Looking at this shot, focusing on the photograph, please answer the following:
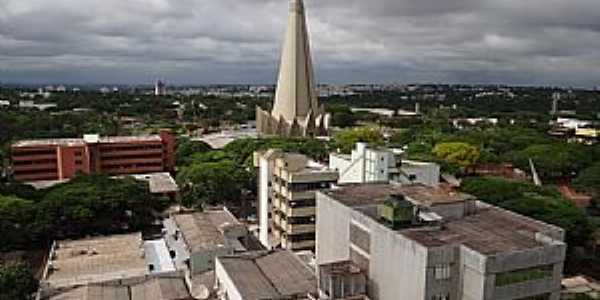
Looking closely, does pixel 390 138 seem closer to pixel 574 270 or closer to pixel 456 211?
pixel 574 270

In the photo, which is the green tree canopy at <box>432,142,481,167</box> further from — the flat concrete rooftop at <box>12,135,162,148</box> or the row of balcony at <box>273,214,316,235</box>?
the flat concrete rooftop at <box>12,135,162,148</box>

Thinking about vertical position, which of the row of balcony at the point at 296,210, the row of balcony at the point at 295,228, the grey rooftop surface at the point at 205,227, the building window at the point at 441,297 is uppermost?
the building window at the point at 441,297

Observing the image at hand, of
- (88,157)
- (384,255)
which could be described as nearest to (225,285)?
(384,255)

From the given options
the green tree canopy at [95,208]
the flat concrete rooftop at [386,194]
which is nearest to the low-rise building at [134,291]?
the flat concrete rooftop at [386,194]

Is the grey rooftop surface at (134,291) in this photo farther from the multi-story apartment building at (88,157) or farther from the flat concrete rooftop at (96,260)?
the multi-story apartment building at (88,157)

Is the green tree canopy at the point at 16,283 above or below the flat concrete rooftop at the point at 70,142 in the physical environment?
below

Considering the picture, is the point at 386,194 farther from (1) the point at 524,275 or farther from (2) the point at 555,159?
(2) the point at 555,159

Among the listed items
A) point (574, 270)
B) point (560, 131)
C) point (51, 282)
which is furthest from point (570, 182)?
point (51, 282)
